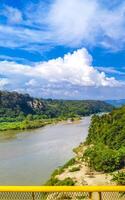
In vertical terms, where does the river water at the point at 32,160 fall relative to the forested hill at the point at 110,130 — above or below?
below

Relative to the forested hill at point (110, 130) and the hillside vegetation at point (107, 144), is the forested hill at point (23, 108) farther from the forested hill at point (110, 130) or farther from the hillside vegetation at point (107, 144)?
the hillside vegetation at point (107, 144)

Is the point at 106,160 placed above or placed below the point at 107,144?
below

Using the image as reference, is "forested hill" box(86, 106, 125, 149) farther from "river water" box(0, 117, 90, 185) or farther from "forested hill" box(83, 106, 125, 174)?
"river water" box(0, 117, 90, 185)

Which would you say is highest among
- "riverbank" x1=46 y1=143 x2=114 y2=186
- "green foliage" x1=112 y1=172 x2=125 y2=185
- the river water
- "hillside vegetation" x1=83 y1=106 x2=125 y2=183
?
"hillside vegetation" x1=83 y1=106 x2=125 y2=183

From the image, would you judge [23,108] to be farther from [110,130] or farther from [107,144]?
[107,144]

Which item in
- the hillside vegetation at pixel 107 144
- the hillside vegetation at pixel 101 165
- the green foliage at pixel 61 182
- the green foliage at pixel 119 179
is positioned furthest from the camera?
the hillside vegetation at pixel 107 144

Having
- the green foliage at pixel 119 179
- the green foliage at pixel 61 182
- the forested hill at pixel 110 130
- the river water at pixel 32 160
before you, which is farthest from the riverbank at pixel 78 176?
the forested hill at pixel 110 130

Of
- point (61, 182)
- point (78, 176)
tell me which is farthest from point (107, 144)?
point (61, 182)

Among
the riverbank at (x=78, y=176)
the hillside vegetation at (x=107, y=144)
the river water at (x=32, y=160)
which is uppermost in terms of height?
the hillside vegetation at (x=107, y=144)

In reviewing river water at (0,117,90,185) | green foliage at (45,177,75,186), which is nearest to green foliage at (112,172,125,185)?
green foliage at (45,177,75,186)

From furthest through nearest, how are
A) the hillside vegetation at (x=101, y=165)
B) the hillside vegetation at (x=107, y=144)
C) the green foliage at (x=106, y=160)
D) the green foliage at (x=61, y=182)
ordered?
the hillside vegetation at (x=107, y=144) → the green foliage at (x=106, y=160) → the hillside vegetation at (x=101, y=165) → the green foliage at (x=61, y=182)

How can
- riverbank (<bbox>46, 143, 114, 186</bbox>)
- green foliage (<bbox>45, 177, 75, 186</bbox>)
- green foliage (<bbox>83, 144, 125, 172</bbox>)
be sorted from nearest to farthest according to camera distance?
green foliage (<bbox>45, 177, 75, 186</bbox>) → riverbank (<bbox>46, 143, 114, 186</bbox>) → green foliage (<bbox>83, 144, 125, 172</bbox>)
